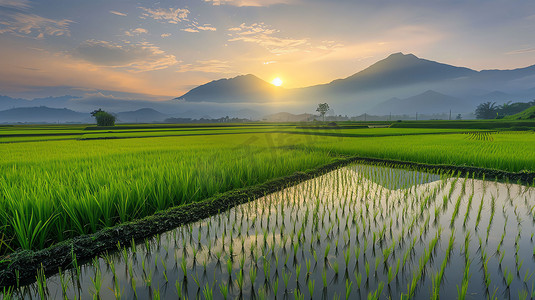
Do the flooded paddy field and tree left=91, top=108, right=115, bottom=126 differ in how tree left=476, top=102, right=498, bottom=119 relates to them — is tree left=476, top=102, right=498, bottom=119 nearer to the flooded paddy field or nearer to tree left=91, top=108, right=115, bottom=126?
the flooded paddy field

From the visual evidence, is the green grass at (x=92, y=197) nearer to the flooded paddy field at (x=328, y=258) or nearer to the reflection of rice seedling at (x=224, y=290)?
the flooded paddy field at (x=328, y=258)

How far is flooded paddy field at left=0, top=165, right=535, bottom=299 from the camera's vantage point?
7.27 feet

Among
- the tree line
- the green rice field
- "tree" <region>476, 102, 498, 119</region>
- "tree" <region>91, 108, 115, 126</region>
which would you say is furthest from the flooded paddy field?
"tree" <region>476, 102, 498, 119</region>

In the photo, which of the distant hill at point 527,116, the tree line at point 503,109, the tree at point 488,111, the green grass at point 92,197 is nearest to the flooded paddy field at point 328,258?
the green grass at point 92,197

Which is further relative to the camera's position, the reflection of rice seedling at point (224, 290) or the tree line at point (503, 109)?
the tree line at point (503, 109)

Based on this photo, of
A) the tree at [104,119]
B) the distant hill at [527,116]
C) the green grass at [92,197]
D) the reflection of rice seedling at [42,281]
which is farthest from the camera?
the tree at [104,119]

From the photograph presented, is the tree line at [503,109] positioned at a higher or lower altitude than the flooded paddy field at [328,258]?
higher

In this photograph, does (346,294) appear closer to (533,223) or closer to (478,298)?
(478,298)

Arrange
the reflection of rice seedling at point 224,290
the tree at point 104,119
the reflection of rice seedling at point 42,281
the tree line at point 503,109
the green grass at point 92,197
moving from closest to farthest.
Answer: the reflection of rice seedling at point 224,290, the reflection of rice seedling at point 42,281, the green grass at point 92,197, the tree at point 104,119, the tree line at point 503,109

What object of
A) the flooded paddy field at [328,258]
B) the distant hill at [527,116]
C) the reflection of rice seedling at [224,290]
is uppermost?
the distant hill at [527,116]

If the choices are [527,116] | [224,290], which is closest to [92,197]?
[224,290]

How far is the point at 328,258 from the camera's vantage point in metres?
2.72

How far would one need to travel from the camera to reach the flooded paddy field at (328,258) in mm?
2215

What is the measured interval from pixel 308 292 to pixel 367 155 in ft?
29.8
